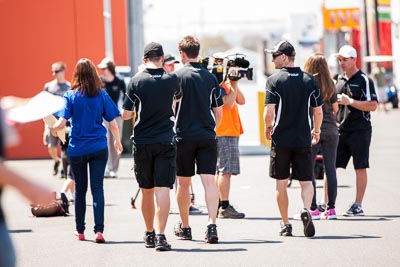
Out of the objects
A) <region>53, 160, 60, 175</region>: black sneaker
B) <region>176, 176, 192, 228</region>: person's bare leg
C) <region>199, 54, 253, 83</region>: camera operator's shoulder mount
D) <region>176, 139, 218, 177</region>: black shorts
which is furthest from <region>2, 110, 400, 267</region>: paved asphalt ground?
<region>53, 160, 60, 175</region>: black sneaker

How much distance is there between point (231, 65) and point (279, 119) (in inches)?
57.4

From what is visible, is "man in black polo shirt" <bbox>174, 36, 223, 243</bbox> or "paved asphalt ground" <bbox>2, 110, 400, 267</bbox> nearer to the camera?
"paved asphalt ground" <bbox>2, 110, 400, 267</bbox>

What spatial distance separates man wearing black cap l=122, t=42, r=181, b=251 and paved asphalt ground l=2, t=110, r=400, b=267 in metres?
0.50

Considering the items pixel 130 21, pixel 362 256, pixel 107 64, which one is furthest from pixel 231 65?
pixel 130 21

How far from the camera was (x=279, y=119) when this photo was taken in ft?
35.3

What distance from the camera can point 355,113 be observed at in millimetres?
12453

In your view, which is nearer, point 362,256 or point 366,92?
point 362,256

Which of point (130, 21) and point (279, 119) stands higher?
point (130, 21)

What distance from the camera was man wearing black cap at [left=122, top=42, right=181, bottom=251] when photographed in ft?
33.2

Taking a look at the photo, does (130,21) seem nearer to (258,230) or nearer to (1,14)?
(1,14)

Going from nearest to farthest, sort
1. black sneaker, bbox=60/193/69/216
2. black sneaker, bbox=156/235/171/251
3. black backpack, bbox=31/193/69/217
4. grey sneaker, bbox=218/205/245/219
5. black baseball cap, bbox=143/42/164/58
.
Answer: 1. black sneaker, bbox=156/235/171/251
2. black baseball cap, bbox=143/42/164/58
3. grey sneaker, bbox=218/205/245/219
4. black backpack, bbox=31/193/69/217
5. black sneaker, bbox=60/193/69/216

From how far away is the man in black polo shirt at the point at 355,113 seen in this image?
12.2 m

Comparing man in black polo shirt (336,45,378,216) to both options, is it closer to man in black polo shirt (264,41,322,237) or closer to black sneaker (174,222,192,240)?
man in black polo shirt (264,41,322,237)

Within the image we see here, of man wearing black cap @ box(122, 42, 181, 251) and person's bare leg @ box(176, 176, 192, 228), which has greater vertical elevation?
man wearing black cap @ box(122, 42, 181, 251)
